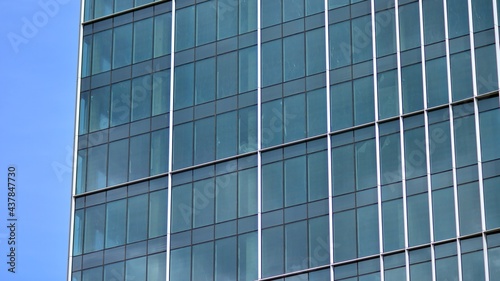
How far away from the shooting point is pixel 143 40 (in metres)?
90.1

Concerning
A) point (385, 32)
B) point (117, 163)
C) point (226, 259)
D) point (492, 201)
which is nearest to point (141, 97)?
point (117, 163)

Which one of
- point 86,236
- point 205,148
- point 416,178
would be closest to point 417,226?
point 416,178

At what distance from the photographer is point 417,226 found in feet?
255

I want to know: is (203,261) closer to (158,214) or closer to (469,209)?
(158,214)

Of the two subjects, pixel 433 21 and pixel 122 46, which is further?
pixel 122 46

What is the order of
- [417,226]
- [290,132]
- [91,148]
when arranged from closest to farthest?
[417,226] → [290,132] → [91,148]

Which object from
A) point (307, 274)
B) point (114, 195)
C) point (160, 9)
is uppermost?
point (160, 9)

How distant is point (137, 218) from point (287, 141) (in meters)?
8.64

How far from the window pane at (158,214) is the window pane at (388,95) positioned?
11.9 m

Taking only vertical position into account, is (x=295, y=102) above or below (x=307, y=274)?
above

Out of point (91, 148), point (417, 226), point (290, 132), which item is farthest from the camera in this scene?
point (91, 148)

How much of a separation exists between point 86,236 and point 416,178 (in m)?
18.2

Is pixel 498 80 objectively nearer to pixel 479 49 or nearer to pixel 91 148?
pixel 479 49

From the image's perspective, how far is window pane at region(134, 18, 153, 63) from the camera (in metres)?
89.7
